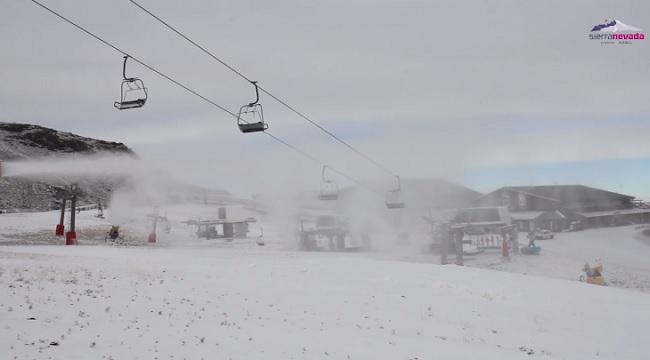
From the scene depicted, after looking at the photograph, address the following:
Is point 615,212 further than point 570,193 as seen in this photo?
No

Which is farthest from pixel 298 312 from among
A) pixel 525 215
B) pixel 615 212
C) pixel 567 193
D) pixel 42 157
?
pixel 42 157

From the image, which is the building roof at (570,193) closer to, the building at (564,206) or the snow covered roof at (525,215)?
the building at (564,206)

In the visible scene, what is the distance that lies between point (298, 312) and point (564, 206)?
69.0 m

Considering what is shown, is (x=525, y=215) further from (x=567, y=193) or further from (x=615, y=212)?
(x=615, y=212)

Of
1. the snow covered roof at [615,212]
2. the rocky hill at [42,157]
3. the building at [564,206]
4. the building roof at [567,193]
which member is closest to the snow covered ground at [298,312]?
the rocky hill at [42,157]

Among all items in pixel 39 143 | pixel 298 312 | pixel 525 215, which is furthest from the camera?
pixel 39 143

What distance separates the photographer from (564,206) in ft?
247

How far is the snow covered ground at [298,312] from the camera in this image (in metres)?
11.6

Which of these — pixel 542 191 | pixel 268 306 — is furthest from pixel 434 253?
pixel 542 191

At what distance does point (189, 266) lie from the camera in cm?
2372

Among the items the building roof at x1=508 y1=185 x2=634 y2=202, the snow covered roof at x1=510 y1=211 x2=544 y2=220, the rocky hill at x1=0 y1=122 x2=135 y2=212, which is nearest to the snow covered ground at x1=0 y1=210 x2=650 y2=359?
the rocky hill at x1=0 y1=122 x2=135 y2=212

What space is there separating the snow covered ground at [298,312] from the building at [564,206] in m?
47.7

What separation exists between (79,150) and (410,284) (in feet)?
453

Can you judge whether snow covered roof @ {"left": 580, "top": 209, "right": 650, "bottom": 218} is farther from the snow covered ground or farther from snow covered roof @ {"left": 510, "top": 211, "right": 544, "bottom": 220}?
the snow covered ground
